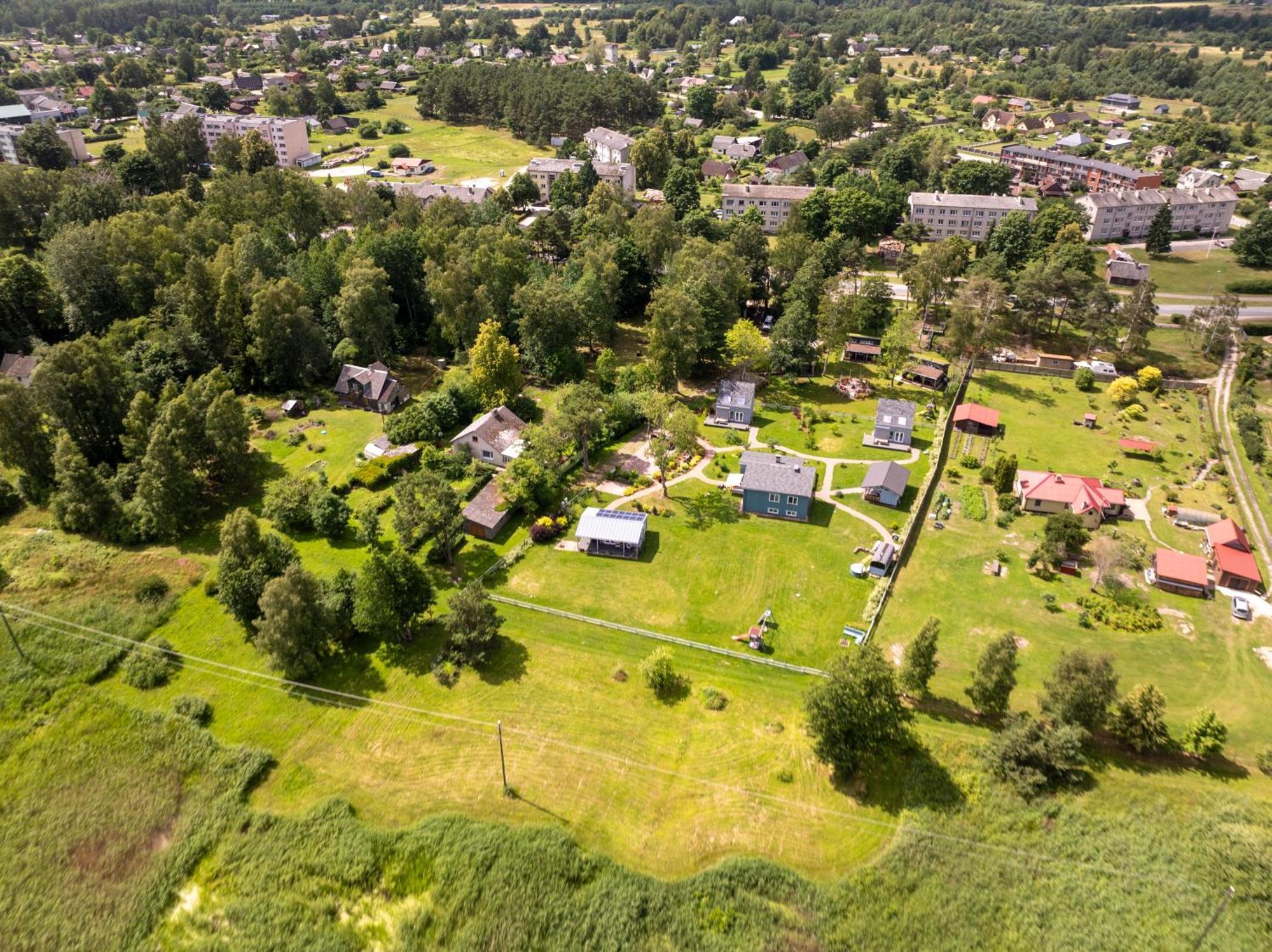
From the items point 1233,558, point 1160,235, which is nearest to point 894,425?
point 1233,558

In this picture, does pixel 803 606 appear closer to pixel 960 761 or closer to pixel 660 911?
pixel 960 761

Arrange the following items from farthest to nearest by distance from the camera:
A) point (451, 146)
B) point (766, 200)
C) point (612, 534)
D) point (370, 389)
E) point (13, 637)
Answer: point (451, 146) < point (766, 200) < point (370, 389) < point (612, 534) < point (13, 637)

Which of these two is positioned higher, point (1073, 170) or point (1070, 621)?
point (1073, 170)

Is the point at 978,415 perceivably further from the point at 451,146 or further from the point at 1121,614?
the point at 451,146

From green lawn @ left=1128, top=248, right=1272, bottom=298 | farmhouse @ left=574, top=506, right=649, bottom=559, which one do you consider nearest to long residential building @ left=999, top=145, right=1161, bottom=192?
green lawn @ left=1128, top=248, right=1272, bottom=298

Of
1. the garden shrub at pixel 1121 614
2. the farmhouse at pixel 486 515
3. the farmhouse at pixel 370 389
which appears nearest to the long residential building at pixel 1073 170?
the garden shrub at pixel 1121 614
